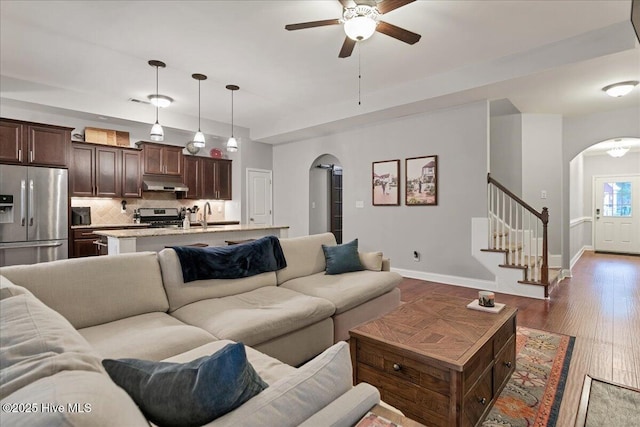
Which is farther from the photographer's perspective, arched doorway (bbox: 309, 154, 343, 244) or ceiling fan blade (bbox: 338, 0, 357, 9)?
arched doorway (bbox: 309, 154, 343, 244)

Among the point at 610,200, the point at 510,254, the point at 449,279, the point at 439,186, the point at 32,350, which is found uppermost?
the point at 439,186

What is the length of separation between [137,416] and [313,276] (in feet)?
8.59

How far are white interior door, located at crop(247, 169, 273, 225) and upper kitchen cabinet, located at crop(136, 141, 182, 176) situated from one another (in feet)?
4.83

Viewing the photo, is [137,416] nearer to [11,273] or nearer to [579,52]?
[11,273]

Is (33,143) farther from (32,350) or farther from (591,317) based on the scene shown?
(591,317)

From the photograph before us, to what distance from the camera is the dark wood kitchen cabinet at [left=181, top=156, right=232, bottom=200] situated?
6.81 meters

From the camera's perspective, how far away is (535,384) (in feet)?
7.15

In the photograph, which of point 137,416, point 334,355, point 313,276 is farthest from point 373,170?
point 137,416

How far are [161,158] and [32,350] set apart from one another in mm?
6260

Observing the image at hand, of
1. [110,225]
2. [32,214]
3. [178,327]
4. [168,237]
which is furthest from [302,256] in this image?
[110,225]

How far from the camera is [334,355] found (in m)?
1.00

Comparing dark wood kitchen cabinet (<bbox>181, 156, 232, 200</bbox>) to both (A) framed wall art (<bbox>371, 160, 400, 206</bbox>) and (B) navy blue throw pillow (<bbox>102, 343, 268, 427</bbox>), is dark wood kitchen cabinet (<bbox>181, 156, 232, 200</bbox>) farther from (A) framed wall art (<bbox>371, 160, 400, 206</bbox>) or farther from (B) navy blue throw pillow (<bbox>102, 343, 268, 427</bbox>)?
(B) navy blue throw pillow (<bbox>102, 343, 268, 427</bbox>)

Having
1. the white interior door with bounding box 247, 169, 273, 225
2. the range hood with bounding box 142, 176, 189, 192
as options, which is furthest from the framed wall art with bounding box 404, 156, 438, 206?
the range hood with bounding box 142, 176, 189, 192

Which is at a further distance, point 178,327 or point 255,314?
point 255,314
